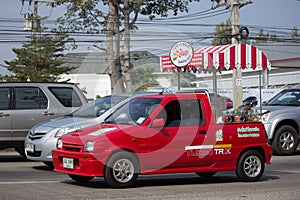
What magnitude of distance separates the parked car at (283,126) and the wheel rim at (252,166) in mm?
5759

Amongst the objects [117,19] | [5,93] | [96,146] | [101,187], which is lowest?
[101,187]

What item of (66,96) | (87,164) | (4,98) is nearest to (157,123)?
(87,164)

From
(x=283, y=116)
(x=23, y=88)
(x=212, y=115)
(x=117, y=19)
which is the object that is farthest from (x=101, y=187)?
(x=117, y=19)

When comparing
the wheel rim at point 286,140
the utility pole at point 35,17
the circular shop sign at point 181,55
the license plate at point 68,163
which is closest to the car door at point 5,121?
the license plate at point 68,163

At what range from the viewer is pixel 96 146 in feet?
31.3

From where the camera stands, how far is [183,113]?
10.4m

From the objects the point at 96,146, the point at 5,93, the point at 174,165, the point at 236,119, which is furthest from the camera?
the point at 5,93

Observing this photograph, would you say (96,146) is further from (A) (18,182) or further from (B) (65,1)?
(B) (65,1)

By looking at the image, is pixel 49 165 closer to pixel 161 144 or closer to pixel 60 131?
pixel 60 131

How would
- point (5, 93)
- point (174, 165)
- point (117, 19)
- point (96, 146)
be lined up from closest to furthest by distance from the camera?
point (96, 146) < point (174, 165) < point (5, 93) < point (117, 19)

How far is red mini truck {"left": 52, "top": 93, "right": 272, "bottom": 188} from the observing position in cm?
964

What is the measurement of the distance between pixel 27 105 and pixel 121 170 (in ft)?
19.2

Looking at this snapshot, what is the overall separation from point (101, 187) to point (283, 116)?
27.6 feet

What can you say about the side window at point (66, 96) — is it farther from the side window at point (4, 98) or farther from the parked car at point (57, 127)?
the parked car at point (57, 127)
